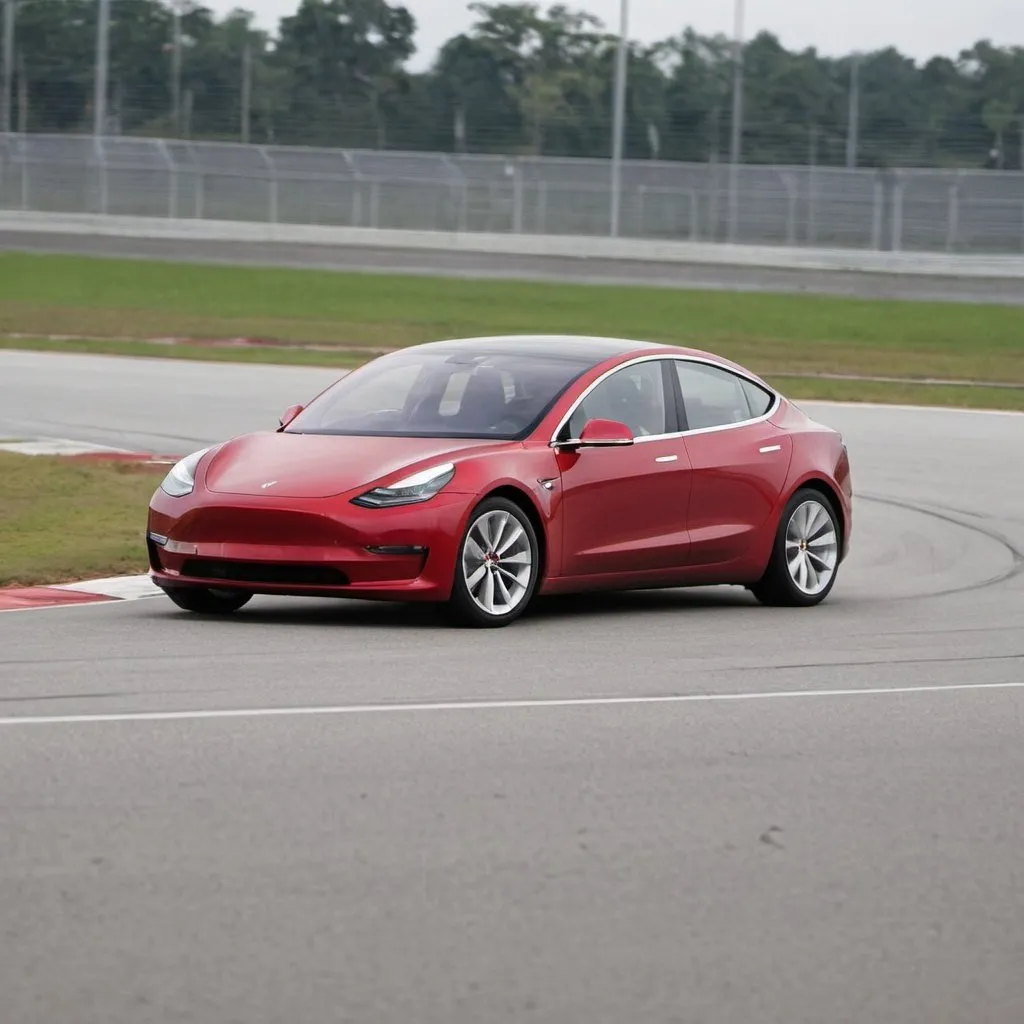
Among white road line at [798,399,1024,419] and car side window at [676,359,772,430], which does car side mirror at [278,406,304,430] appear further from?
white road line at [798,399,1024,419]

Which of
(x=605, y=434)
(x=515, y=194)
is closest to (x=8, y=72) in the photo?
(x=515, y=194)

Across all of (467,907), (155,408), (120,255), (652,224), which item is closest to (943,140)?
(652,224)

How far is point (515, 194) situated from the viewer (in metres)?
55.9

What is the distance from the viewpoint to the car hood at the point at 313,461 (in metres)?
10.4

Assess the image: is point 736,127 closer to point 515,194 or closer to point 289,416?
point 515,194

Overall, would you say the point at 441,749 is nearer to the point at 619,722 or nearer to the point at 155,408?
the point at 619,722

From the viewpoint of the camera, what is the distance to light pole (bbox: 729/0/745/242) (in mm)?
55031

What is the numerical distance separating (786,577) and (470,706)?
4.15 m

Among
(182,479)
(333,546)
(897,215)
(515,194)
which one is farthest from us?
(515,194)

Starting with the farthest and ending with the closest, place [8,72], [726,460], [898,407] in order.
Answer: [8,72]
[898,407]
[726,460]

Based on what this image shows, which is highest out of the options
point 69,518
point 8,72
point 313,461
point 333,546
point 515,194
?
point 8,72

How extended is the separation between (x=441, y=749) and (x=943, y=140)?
56.5m

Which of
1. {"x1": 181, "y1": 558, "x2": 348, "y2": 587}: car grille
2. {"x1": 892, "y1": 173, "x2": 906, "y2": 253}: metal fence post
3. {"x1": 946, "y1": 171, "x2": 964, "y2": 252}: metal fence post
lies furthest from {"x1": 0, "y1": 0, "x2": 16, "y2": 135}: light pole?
{"x1": 181, "y1": 558, "x2": 348, "y2": 587}: car grille

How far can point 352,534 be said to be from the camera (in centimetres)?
1024
